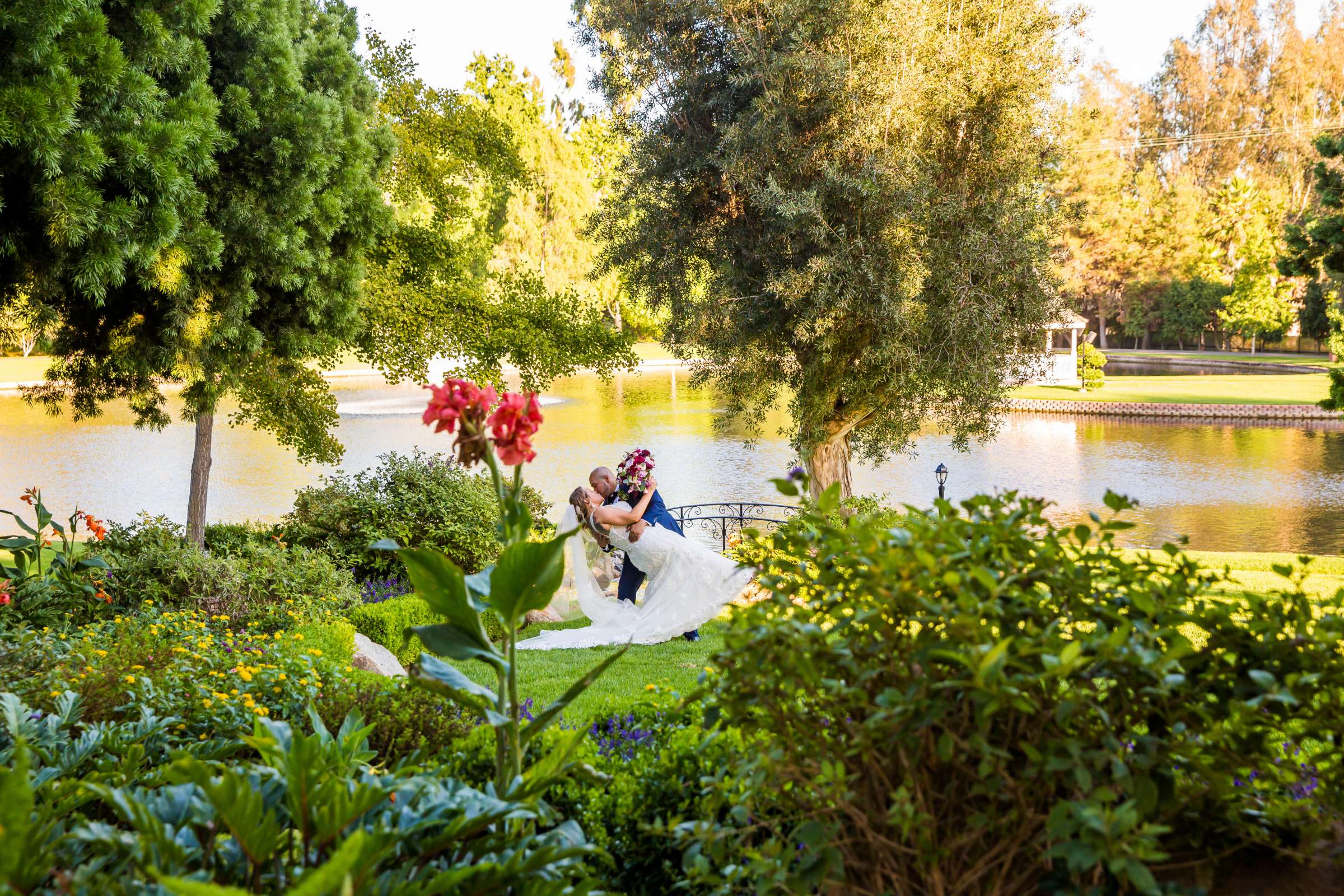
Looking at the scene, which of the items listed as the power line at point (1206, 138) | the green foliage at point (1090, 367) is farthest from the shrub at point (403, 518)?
the power line at point (1206, 138)

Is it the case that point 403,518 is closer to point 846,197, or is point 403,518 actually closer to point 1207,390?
point 846,197

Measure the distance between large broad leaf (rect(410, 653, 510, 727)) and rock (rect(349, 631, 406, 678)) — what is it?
3.53 meters

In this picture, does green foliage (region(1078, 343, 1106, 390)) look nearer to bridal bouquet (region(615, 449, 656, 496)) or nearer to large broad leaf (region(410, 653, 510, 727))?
bridal bouquet (region(615, 449, 656, 496))

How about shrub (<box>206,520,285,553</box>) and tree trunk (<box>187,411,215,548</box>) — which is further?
tree trunk (<box>187,411,215,548</box>)

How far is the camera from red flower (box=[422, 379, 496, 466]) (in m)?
2.57

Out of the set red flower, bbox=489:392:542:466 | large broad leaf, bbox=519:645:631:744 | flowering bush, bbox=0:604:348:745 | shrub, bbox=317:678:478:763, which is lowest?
shrub, bbox=317:678:478:763

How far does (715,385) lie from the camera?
40.3 feet

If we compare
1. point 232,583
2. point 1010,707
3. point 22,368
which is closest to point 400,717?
point 1010,707

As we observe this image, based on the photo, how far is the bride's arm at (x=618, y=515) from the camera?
8477 mm

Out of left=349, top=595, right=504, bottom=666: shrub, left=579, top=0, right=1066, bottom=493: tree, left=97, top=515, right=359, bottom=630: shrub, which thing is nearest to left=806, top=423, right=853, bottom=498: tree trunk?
left=579, top=0, right=1066, bottom=493: tree

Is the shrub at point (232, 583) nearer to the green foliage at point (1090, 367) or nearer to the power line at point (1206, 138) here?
the green foliage at point (1090, 367)

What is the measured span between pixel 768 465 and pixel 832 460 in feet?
33.7

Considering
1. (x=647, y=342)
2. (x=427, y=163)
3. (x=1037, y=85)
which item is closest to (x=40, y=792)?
(x=427, y=163)

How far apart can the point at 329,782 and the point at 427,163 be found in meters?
10.9
